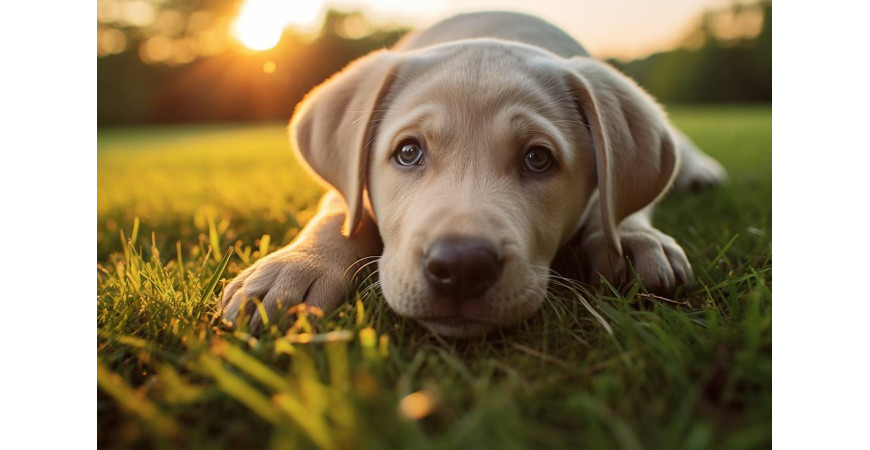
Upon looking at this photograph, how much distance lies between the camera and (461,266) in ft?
6.90

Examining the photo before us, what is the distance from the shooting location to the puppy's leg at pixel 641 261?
2672 millimetres

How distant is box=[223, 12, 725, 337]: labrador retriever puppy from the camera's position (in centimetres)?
224

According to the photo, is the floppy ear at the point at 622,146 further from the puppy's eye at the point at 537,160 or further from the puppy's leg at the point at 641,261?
the puppy's eye at the point at 537,160

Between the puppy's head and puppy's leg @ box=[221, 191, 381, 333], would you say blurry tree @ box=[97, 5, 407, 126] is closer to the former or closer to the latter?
the puppy's head

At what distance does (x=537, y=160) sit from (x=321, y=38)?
2.45m

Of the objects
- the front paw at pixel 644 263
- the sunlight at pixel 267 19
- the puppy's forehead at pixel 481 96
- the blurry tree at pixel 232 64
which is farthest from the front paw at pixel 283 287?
the sunlight at pixel 267 19

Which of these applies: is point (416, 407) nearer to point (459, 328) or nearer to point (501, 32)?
point (459, 328)

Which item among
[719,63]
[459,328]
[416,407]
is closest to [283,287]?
[459,328]

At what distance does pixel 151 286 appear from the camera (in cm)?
258

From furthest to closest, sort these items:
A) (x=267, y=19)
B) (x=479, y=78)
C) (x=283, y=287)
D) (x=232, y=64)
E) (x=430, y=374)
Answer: (x=232, y=64), (x=267, y=19), (x=479, y=78), (x=283, y=287), (x=430, y=374)

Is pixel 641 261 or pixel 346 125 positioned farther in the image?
pixel 346 125

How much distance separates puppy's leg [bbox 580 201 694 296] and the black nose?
75 cm

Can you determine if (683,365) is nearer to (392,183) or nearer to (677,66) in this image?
(392,183)
